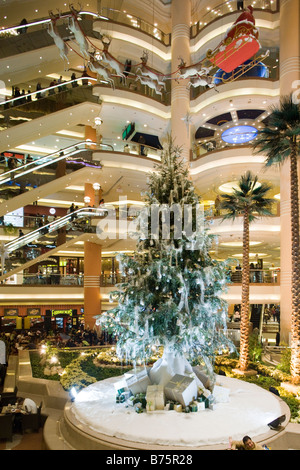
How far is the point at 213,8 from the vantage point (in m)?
25.7

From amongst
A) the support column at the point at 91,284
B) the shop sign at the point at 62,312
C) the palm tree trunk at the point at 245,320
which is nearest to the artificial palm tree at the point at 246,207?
the palm tree trunk at the point at 245,320

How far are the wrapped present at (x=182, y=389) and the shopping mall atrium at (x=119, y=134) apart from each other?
9402mm

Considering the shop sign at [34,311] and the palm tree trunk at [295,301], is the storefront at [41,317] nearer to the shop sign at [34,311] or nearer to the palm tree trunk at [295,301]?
the shop sign at [34,311]

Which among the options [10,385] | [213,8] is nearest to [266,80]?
[213,8]

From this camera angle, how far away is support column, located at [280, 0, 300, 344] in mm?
18422

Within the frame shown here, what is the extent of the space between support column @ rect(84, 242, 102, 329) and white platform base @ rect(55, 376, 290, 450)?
14.1 metres

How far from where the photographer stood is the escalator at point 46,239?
55.3 feet

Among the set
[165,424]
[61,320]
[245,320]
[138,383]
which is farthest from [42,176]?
[165,424]

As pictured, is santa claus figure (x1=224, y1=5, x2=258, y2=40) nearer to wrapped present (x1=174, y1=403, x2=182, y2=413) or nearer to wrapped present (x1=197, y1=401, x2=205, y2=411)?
wrapped present (x1=197, y1=401, x2=205, y2=411)

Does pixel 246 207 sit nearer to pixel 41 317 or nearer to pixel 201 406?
pixel 201 406

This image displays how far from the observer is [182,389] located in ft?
25.8

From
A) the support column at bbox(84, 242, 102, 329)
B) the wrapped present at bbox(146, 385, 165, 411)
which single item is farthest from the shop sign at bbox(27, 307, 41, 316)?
the wrapped present at bbox(146, 385, 165, 411)

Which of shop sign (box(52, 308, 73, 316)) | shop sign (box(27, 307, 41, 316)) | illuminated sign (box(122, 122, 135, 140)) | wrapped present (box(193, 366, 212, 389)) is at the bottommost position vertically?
shop sign (box(52, 308, 73, 316))
